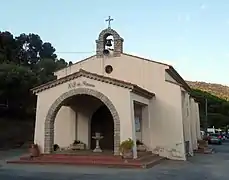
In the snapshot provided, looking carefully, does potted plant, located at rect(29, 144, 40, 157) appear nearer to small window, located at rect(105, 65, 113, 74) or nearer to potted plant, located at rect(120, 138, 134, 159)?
potted plant, located at rect(120, 138, 134, 159)

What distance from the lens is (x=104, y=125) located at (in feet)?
81.9

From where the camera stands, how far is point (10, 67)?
3550 cm

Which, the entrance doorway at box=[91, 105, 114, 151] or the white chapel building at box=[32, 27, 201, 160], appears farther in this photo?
the entrance doorway at box=[91, 105, 114, 151]

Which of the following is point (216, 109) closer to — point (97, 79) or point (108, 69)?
point (108, 69)

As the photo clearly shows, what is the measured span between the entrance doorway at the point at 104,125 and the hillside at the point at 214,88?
194 ft

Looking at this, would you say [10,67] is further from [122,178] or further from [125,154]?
[122,178]

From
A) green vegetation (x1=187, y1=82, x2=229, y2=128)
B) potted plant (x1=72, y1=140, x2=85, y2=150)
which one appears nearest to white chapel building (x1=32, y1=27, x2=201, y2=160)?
potted plant (x1=72, y1=140, x2=85, y2=150)

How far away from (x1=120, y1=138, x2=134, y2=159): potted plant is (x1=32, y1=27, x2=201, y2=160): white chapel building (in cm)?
280

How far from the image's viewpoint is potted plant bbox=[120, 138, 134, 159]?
57.6ft

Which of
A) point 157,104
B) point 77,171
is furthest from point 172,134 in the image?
point 77,171

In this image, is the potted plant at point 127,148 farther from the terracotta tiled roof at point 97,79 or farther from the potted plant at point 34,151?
the potted plant at point 34,151

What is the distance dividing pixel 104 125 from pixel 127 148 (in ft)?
24.7

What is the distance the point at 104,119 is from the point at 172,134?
15.8 feet

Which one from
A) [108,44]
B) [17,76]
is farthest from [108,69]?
[17,76]
